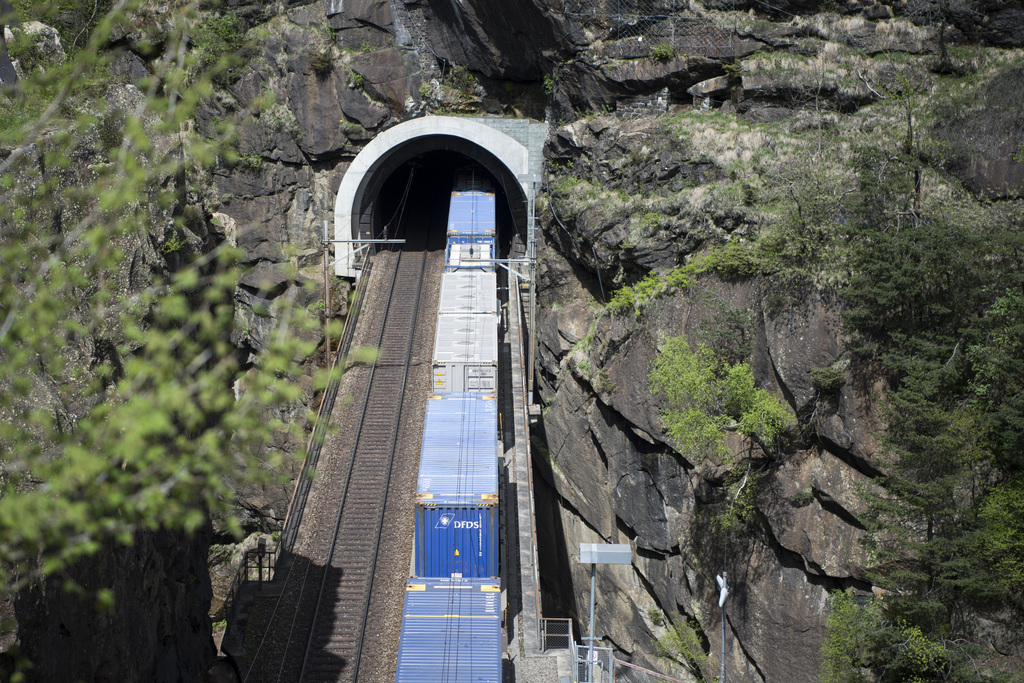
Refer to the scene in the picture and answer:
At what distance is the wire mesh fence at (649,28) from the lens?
97.5 feet

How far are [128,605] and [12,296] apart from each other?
33.9 ft

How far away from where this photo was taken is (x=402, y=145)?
3684 centimetres

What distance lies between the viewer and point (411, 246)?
3847 cm

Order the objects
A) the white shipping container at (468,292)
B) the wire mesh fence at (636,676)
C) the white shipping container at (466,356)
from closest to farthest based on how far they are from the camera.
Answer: the wire mesh fence at (636,676)
the white shipping container at (466,356)
the white shipping container at (468,292)

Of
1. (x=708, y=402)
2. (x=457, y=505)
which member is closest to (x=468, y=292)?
(x=708, y=402)

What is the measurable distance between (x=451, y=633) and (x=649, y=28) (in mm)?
24674

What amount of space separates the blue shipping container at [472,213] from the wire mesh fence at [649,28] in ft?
29.1

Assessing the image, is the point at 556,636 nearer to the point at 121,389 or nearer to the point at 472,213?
the point at 121,389

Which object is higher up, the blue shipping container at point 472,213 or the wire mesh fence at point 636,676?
the blue shipping container at point 472,213

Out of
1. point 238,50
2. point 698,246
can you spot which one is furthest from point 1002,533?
point 238,50

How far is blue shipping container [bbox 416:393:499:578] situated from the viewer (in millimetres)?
20297

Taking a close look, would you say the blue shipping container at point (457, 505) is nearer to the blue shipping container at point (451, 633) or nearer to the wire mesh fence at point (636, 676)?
the blue shipping container at point (451, 633)

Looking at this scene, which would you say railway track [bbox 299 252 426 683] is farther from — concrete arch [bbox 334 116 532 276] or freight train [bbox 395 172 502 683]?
concrete arch [bbox 334 116 532 276]

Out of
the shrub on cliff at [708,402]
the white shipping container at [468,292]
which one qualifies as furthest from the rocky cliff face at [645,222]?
the white shipping container at [468,292]
